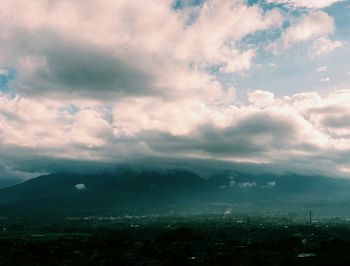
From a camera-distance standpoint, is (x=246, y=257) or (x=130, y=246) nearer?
(x=246, y=257)

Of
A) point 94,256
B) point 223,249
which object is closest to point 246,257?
point 223,249

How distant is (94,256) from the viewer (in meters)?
114

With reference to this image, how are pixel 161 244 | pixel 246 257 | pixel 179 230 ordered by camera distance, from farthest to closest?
1. pixel 179 230
2. pixel 161 244
3. pixel 246 257

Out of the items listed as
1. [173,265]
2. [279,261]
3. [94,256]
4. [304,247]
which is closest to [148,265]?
[173,265]

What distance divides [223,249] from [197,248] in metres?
8.74

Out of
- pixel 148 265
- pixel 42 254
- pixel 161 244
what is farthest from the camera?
pixel 161 244

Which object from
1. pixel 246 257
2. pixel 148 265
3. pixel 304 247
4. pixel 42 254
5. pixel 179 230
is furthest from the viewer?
pixel 179 230

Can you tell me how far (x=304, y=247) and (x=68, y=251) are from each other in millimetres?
68380

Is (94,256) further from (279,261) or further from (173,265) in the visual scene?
(279,261)

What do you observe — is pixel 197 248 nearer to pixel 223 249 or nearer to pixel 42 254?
pixel 223 249

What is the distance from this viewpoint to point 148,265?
101 metres

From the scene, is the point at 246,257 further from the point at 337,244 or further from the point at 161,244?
the point at 161,244

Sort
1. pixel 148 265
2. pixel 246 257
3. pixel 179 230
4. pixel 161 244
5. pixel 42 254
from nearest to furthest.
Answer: pixel 148 265 < pixel 246 257 < pixel 42 254 < pixel 161 244 < pixel 179 230

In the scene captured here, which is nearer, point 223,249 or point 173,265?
point 173,265
